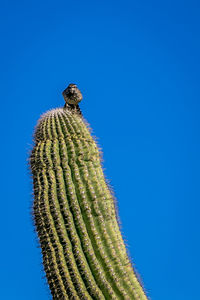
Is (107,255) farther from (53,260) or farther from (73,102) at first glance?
(73,102)

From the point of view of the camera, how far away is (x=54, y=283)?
469cm

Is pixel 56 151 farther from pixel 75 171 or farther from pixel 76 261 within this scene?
pixel 76 261

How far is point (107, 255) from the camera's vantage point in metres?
4.88

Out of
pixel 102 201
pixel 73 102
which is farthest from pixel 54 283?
pixel 73 102

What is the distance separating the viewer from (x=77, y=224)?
4918 mm

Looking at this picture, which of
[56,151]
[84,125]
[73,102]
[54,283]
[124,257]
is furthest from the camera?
[73,102]

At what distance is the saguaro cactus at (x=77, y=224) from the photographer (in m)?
4.68

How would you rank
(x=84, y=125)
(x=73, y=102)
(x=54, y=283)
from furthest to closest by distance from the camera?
(x=73, y=102), (x=84, y=125), (x=54, y=283)

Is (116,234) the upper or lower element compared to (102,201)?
lower

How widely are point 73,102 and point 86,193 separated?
1821 mm

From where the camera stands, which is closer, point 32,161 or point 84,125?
point 32,161

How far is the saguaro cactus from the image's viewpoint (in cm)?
468

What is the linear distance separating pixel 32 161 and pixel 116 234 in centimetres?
138

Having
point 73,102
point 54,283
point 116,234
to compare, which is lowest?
point 54,283
